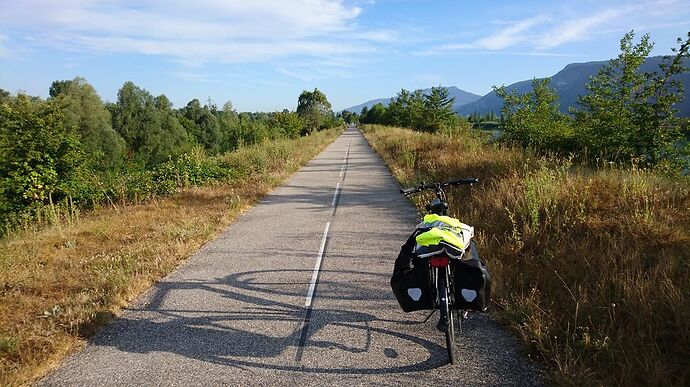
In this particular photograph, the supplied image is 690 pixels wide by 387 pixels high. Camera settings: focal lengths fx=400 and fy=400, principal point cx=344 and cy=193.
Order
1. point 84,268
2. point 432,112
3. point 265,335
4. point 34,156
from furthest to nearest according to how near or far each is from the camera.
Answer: point 432,112 → point 34,156 → point 84,268 → point 265,335

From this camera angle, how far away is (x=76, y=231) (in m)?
8.41

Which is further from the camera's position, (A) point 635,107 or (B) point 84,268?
(A) point 635,107

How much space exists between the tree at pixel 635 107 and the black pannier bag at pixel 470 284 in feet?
28.6

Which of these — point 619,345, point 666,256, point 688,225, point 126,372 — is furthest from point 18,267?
point 688,225

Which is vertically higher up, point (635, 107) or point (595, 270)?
point (635, 107)

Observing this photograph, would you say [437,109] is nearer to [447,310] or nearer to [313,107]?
[313,107]

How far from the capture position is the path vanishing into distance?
3473 millimetres

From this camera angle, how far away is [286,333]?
13.8 feet

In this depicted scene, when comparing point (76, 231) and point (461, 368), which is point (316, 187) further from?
point (461, 368)

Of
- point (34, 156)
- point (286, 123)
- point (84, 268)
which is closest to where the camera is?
point (84, 268)

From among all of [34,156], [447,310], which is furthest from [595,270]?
[34,156]

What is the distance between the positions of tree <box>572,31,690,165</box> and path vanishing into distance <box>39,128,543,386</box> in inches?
303

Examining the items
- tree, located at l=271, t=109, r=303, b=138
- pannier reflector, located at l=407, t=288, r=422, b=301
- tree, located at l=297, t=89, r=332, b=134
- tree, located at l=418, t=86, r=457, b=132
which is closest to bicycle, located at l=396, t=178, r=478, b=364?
pannier reflector, located at l=407, t=288, r=422, b=301

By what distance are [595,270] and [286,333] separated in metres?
3.61
